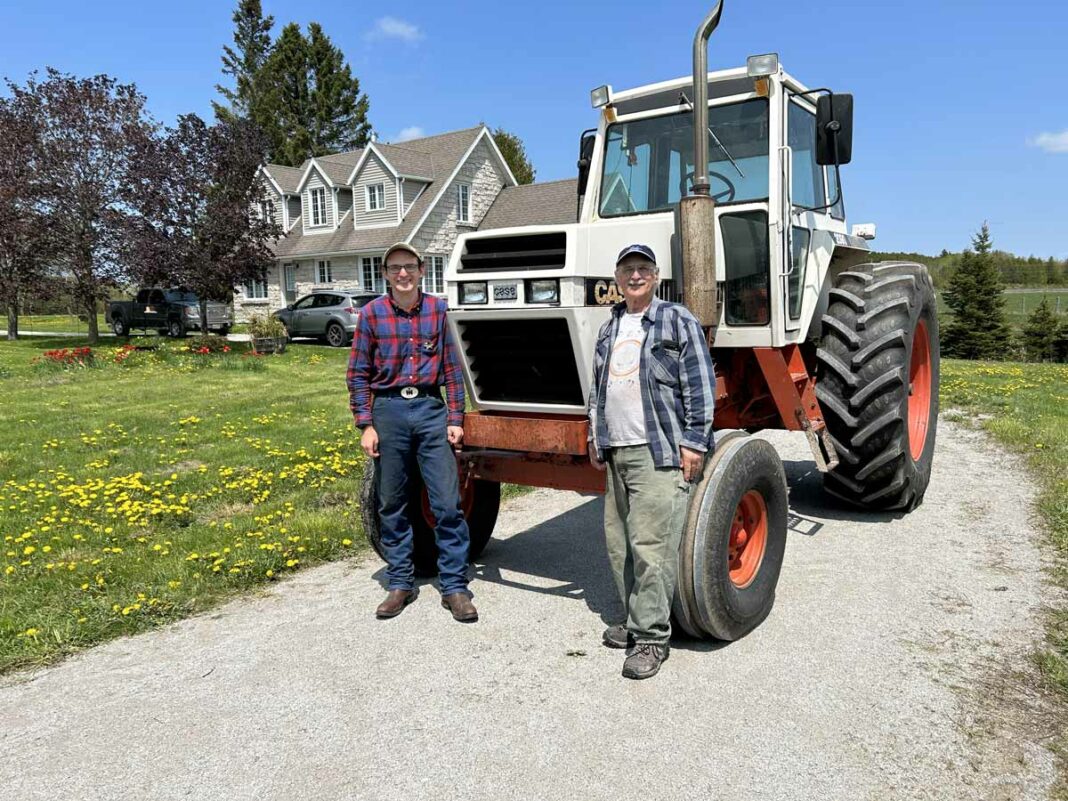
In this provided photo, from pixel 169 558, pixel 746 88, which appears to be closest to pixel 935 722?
pixel 746 88

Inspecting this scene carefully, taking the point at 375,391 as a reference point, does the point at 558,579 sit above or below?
below

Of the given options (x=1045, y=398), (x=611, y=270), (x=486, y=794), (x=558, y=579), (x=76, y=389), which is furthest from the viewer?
(x=76, y=389)

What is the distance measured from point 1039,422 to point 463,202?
994 inches

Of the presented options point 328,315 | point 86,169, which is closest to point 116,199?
point 86,169

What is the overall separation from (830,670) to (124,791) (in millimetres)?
2895

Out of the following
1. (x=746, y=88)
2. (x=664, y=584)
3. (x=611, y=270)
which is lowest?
(x=664, y=584)

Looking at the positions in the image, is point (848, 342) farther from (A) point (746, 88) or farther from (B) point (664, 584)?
(B) point (664, 584)

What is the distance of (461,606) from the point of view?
4434mm

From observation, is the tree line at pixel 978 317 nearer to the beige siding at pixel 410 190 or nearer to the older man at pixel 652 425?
the beige siding at pixel 410 190

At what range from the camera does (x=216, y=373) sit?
16406 millimetres

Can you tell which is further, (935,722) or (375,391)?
(375,391)

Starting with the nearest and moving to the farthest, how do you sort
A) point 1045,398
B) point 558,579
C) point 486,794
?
point 486,794 → point 558,579 → point 1045,398

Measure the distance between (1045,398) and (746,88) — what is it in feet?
29.5

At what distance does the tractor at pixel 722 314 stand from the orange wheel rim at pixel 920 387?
0.17m
